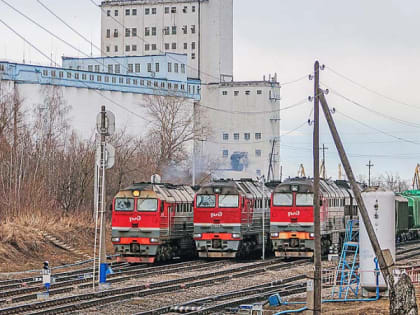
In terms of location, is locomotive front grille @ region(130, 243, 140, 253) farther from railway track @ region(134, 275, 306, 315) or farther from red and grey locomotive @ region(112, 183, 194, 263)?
railway track @ region(134, 275, 306, 315)

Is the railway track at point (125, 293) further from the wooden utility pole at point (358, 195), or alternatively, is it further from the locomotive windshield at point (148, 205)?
the wooden utility pole at point (358, 195)

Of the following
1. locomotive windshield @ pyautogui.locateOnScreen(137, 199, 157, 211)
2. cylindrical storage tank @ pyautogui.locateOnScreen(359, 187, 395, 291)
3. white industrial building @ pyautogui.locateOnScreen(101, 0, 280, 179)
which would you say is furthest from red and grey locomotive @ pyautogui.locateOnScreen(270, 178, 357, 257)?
white industrial building @ pyautogui.locateOnScreen(101, 0, 280, 179)

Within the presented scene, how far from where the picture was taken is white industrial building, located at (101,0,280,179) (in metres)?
120

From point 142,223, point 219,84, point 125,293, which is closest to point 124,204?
point 142,223

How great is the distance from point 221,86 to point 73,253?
285 ft

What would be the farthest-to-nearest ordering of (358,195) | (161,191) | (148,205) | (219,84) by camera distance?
(219,84) < (161,191) < (148,205) < (358,195)

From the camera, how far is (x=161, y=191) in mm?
34750

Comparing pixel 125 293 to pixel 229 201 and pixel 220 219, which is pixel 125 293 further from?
pixel 229 201

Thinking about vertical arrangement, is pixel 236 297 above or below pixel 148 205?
below

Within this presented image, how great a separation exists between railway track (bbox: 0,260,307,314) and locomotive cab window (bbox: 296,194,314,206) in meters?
3.59

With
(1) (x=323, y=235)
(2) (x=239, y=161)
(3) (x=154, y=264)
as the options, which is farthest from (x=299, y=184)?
(2) (x=239, y=161)

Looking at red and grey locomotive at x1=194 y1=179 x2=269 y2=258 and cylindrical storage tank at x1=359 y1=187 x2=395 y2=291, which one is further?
red and grey locomotive at x1=194 y1=179 x2=269 y2=258

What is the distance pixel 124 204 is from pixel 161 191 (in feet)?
5.58

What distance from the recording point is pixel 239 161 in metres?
120
